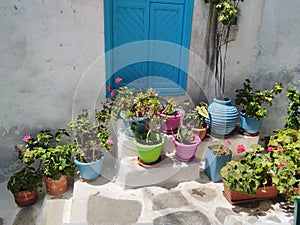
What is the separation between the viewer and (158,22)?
357cm

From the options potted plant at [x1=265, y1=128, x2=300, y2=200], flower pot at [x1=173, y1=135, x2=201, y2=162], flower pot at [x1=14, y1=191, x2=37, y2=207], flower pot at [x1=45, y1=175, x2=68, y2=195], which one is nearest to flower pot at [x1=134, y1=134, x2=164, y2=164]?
flower pot at [x1=173, y1=135, x2=201, y2=162]

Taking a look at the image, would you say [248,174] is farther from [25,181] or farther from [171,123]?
[25,181]

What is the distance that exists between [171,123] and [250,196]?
1.24 m

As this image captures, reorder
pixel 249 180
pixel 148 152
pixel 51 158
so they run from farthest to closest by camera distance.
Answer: pixel 51 158 → pixel 148 152 → pixel 249 180

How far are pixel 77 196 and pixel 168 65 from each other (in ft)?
6.85

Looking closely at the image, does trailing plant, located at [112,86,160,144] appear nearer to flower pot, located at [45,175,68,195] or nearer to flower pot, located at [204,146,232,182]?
flower pot, located at [204,146,232,182]

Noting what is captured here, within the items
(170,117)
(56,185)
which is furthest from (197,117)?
(56,185)

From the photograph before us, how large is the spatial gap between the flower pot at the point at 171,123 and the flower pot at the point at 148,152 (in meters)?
0.38

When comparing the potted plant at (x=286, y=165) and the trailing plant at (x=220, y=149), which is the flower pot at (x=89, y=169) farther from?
the potted plant at (x=286, y=165)

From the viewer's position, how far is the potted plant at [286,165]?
264cm

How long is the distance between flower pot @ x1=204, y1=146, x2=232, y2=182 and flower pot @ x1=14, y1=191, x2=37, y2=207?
2.13 metres

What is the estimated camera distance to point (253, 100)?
3.78 metres

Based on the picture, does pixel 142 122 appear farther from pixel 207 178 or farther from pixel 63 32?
pixel 63 32

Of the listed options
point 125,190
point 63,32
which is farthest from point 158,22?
point 125,190
